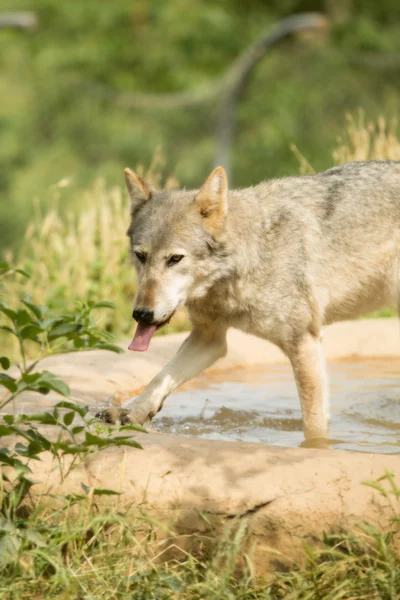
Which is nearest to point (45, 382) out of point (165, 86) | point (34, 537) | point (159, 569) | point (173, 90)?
point (34, 537)

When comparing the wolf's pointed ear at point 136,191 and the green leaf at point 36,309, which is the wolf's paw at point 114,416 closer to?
the wolf's pointed ear at point 136,191

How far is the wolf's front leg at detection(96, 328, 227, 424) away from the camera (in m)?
4.90

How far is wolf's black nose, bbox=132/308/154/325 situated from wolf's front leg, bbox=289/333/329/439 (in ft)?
3.00

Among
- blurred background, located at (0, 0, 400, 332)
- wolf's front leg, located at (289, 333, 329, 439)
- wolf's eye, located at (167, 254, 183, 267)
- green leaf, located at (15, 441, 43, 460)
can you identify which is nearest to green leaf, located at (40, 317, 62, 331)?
green leaf, located at (15, 441, 43, 460)

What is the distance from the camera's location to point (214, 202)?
16.3 ft

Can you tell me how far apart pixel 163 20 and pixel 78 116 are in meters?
5.00

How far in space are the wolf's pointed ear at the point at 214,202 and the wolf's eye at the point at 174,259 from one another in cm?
26

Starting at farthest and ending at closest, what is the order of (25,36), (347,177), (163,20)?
(25,36)
(163,20)
(347,177)

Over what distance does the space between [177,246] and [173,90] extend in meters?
25.4

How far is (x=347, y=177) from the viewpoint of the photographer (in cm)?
566

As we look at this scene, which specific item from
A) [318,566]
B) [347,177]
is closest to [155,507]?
[318,566]

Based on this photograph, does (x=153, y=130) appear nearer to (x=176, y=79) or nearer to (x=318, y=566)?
(x=176, y=79)

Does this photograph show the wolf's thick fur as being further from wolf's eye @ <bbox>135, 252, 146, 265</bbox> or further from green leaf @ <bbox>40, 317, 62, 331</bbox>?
green leaf @ <bbox>40, 317, 62, 331</bbox>

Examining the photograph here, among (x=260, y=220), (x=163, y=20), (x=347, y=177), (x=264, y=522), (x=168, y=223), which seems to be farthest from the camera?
(x=163, y=20)
